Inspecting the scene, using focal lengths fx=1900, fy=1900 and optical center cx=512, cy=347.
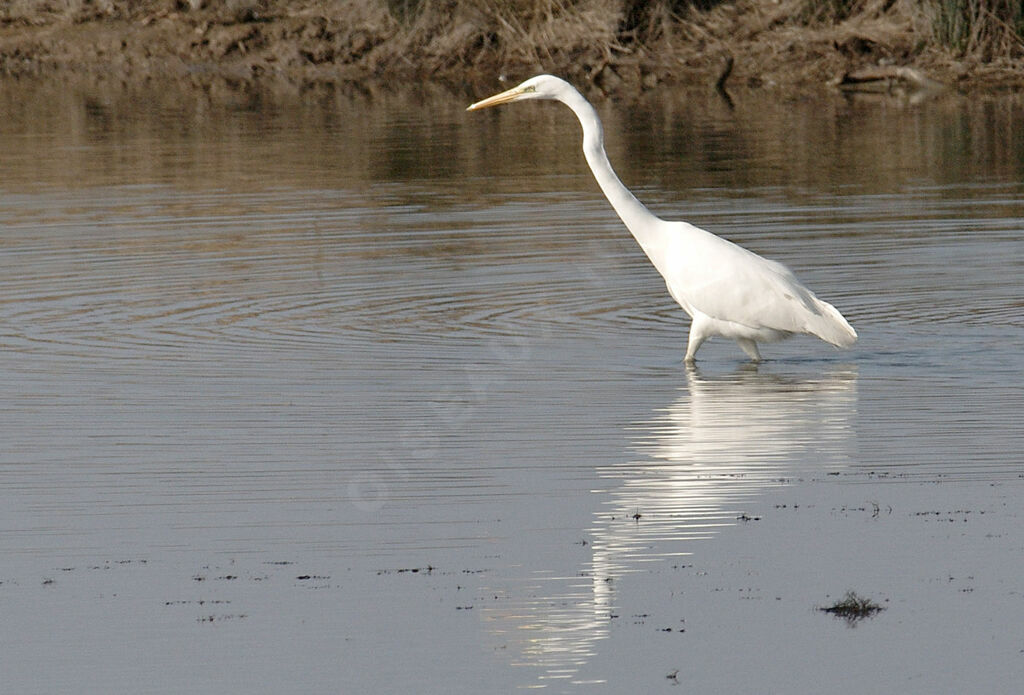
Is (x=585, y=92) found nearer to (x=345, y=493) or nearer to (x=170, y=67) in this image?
(x=170, y=67)

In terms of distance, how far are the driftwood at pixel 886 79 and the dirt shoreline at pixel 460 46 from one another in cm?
4

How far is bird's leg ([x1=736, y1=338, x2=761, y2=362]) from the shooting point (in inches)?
451

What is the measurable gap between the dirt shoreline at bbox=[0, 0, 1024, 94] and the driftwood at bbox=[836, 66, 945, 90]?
0.04 metres

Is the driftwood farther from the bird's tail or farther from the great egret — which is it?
the bird's tail

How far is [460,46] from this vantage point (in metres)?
37.2

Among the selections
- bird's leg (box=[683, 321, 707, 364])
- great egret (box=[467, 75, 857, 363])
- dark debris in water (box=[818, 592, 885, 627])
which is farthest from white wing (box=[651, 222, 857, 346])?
dark debris in water (box=[818, 592, 885, 627])

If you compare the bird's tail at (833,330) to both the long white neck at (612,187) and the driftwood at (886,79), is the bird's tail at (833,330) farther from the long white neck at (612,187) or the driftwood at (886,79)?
the driftwood at (886,79)

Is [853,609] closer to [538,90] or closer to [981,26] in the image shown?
[538,90]

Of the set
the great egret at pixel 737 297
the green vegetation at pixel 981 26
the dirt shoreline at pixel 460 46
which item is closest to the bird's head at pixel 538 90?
the great egret at pixel 737 297

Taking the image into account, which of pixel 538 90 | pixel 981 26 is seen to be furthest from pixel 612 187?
pixel 981 26

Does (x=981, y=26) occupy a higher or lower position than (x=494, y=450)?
higher

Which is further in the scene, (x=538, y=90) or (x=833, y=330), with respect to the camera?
(x=538, y=90)

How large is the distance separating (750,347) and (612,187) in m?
1.37

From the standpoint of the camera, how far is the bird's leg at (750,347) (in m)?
11.4
